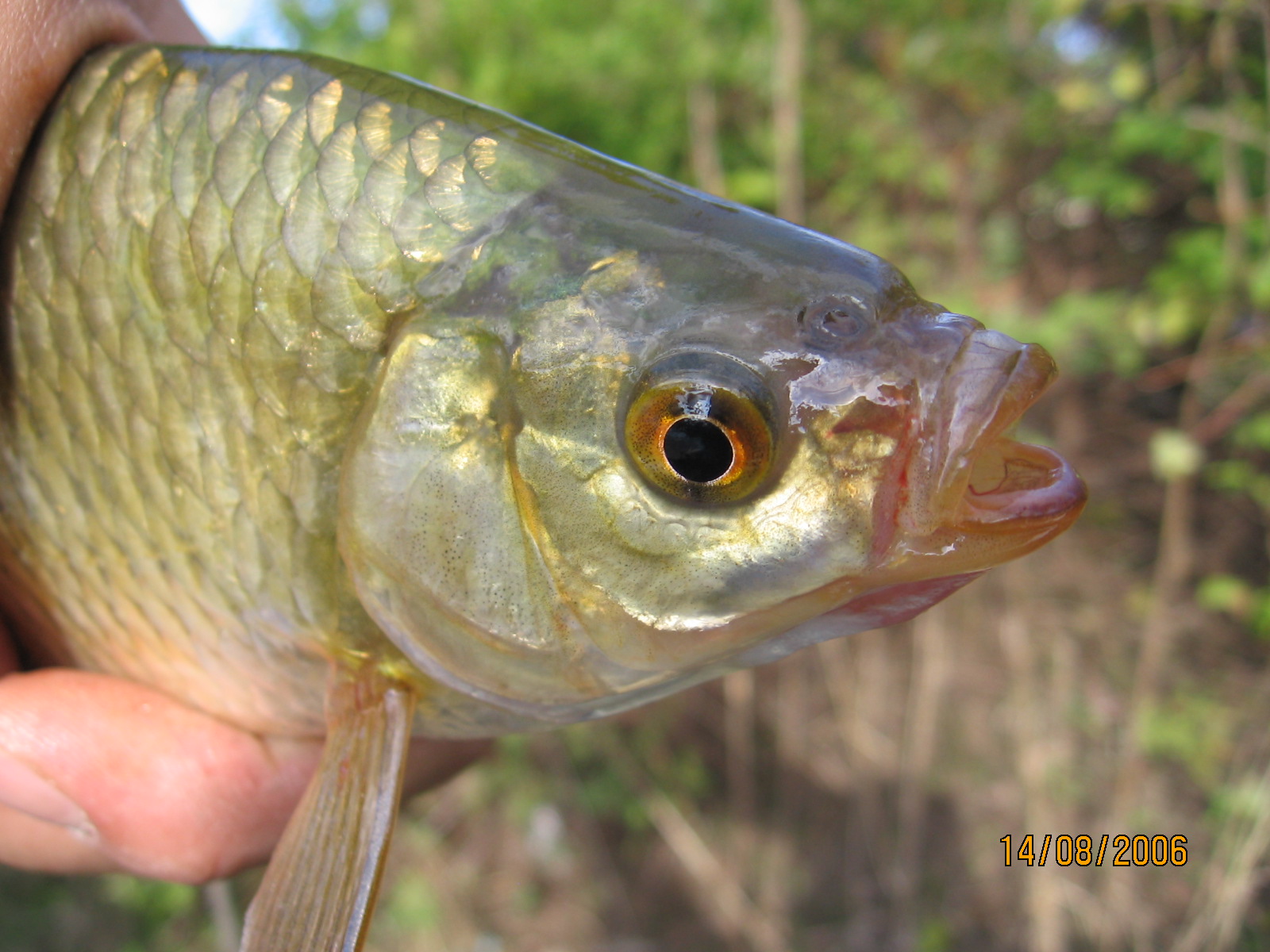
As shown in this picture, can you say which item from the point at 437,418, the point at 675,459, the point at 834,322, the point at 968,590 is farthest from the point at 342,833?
the point at 968,590

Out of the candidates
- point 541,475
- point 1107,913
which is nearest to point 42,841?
point 541,475

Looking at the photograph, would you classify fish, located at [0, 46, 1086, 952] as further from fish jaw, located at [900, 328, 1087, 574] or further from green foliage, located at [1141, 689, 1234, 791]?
green foliage, located at [1141, 689, 1234, 791]

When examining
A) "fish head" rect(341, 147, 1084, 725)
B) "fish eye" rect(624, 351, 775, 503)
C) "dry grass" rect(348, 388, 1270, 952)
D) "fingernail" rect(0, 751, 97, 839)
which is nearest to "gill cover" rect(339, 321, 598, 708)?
"fish head" rect(341, 147, 1084, 725)

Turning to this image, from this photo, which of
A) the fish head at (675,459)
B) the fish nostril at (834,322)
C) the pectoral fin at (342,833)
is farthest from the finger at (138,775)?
the fish nostril at (834,322)

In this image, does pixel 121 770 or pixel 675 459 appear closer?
pixel 675 459

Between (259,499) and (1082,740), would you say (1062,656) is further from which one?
(259,499)

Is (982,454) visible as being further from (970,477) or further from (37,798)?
(37,798)
